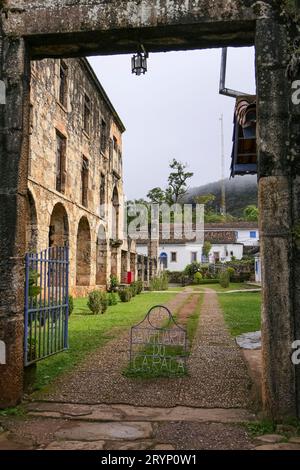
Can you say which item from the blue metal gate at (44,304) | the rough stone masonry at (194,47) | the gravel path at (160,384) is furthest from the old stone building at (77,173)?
the rough stone masonry at (194,47)

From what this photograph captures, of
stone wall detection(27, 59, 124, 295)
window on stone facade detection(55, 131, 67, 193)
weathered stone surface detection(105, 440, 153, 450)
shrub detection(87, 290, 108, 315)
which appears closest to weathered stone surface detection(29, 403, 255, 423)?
weathered stone surface detection(105, 440, 153, 450)

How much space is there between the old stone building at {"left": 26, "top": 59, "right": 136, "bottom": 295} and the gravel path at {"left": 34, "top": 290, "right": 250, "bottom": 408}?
785 centimetres

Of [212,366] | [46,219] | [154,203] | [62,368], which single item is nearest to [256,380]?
[212,366]

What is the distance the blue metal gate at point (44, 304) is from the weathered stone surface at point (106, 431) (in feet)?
4.01

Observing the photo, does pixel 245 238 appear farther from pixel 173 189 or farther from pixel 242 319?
pixel 242 319

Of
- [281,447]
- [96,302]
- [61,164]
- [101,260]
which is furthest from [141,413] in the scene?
[101,260]

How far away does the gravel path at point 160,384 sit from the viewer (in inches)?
192

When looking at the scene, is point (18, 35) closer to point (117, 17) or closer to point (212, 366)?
point (117, 17)

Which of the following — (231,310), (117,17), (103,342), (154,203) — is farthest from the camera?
(154,203)

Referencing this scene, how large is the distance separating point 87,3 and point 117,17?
352 millimetres

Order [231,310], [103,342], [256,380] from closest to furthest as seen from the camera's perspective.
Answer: [256,380], [103,342], [231,310]

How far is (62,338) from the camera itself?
683 cm

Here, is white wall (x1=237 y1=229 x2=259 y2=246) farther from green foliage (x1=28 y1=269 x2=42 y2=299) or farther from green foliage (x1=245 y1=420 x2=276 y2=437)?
green foliage (x1=245 y1=420 x2=276 y2=437)

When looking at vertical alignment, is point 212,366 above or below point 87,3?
below
